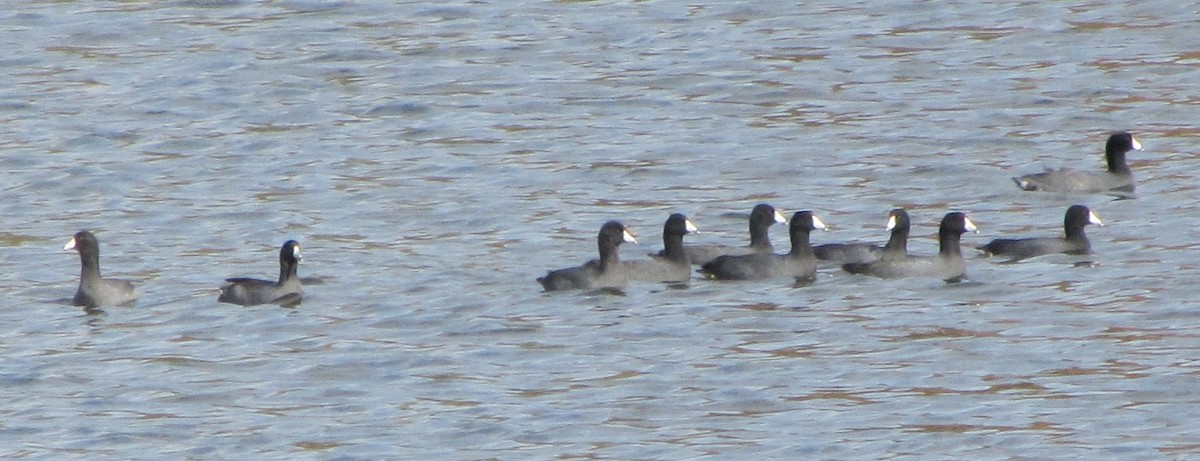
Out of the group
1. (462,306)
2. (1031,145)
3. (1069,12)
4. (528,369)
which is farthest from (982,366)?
(1069,12)

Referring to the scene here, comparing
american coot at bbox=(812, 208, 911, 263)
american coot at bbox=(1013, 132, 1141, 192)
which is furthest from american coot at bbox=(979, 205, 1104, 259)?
american coot at bbox=(1013, 132, 1141, 192)

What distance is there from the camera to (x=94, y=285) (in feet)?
61.1

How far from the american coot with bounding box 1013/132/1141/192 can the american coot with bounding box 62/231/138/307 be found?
797 cm

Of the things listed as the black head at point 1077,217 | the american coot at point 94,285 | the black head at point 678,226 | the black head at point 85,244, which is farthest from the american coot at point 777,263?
the black head at point 85,244

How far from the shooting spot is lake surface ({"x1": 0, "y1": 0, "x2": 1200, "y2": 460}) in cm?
1486

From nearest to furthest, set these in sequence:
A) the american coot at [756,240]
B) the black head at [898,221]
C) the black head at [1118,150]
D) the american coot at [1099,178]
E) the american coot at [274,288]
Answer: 1. the american coot at [274,288]
2. the black head at [898,221]
3. the american coot at [756,240]
4. the american coot at [1099,178]
5. the black head at [1118,150]

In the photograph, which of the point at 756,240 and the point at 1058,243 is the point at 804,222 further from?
the point at 1058,243

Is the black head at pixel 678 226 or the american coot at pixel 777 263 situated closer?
the american coot at pixel 777 263

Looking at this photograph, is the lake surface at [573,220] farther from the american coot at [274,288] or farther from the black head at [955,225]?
the black head at [955,225]

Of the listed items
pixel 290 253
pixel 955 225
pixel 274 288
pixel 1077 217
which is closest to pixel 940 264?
pixel 955 225

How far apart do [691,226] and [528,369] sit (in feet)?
12.3

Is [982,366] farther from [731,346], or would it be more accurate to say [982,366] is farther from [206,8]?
[206,8]

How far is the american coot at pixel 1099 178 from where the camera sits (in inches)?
870

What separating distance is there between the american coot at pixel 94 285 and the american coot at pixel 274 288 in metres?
0.75
